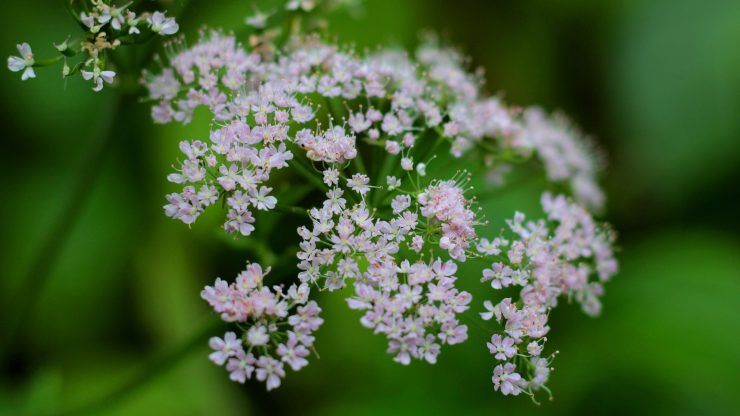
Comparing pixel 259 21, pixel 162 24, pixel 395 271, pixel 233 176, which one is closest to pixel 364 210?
pixel 395 271

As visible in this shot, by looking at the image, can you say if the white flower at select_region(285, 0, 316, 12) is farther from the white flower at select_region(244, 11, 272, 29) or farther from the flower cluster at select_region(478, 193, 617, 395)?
the flower cluster at select_region(478, 193, 617, 395)

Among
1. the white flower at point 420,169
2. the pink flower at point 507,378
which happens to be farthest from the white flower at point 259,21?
the pink flower at point 507,378

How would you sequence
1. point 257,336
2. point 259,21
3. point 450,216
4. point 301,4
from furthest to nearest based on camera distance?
point 301,4 < point 259,21 < point 450,216 < point 257,336

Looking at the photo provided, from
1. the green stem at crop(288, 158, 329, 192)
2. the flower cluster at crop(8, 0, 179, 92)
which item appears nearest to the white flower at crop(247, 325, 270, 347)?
the green stem at crop(288, 158, 329, 192)

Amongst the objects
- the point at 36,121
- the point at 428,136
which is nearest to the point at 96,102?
Answer: the point at 36,121

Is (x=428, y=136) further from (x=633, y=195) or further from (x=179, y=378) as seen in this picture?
(x=633, y=195)

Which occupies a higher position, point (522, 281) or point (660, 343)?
point (660, 343)

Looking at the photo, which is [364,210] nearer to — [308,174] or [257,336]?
[308,174]
